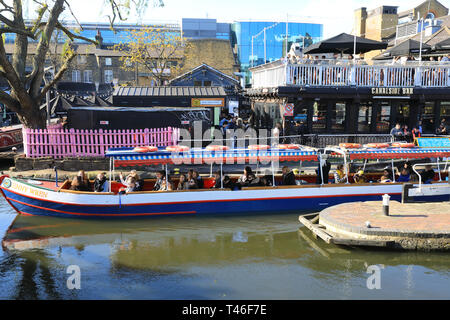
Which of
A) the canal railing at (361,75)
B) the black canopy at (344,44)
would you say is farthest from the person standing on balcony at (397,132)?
the black canopy at (344,44)

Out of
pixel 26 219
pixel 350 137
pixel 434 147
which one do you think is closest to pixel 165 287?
pixel 26 219

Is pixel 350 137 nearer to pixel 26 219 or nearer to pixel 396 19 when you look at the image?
pixel 26 219

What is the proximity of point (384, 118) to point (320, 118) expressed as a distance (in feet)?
11.8

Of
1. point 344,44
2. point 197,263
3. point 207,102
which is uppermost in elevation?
point 344,44

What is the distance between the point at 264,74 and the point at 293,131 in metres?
4.54

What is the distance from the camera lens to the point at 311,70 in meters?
20.3

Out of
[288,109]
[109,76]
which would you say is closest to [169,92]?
[288,109]

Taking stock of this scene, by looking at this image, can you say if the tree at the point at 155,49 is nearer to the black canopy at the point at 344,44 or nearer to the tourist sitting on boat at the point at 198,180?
the black canopy at the point at 344,44

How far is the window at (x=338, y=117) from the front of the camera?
2172 centimetres

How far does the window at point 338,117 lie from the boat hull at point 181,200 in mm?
7584

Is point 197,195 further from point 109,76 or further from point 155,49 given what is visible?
point 109,76

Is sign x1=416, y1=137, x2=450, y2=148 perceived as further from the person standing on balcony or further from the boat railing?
the boat railing

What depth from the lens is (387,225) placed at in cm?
1125

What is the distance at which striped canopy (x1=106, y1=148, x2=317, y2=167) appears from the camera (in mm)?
13367
